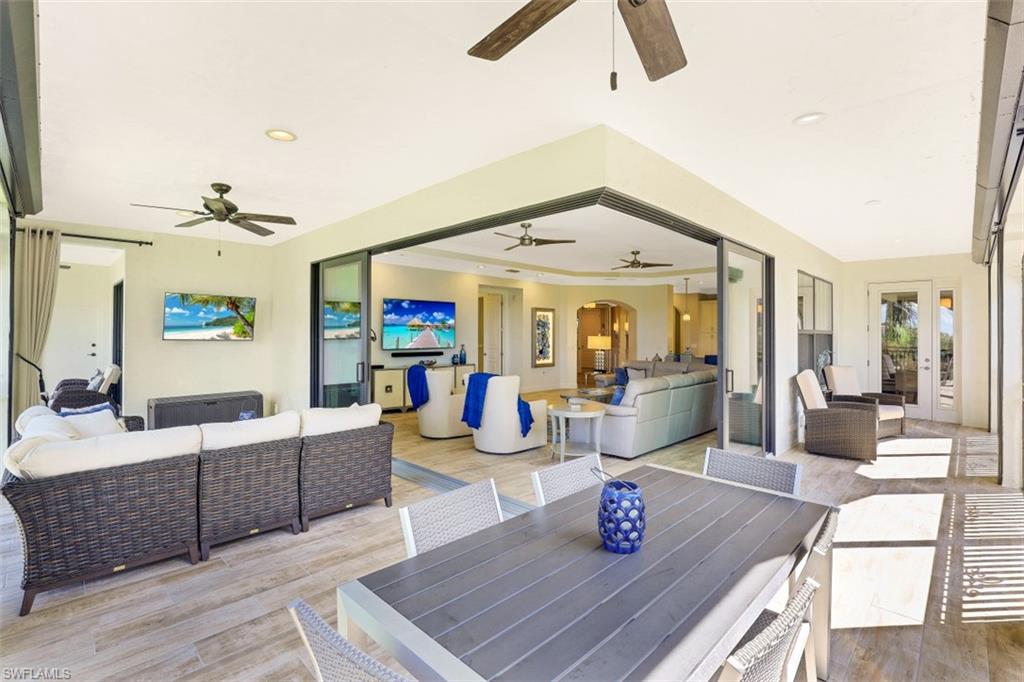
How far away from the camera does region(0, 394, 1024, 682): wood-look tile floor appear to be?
2074 millimetres

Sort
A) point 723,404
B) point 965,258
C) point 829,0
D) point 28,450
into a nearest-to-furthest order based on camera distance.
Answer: point 829,0 → point 28,450 → point 723,404 → point 965,258

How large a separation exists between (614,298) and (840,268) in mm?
5057

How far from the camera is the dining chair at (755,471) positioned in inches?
85.9

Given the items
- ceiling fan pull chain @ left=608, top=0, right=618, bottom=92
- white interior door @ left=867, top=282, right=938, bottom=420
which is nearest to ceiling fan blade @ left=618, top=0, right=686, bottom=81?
ceiling fan pull chain @ left=608, top=0, right=618, bottom=92

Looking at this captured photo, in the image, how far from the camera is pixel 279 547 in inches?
125

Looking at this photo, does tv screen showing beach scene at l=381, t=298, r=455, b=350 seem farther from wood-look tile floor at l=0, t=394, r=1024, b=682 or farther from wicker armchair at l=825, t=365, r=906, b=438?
wicker armchair at l=825, t=365, r=906, b=438

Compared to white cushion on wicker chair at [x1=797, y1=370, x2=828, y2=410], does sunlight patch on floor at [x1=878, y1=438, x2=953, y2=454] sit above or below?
below

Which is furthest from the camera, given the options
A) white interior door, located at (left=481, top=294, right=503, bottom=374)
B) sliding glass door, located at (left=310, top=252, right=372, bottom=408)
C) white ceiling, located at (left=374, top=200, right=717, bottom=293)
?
white interior door, located at (left=481, top=294, right=503, bottom=374)

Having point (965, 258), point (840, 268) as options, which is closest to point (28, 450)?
point (840, 268)

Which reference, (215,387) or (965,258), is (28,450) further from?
(965,258)

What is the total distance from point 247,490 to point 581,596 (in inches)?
104

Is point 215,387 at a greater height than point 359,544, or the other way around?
point 215,387

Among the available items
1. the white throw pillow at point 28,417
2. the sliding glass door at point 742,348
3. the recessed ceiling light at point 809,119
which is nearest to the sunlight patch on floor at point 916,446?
the sliding glass door at point 742,348

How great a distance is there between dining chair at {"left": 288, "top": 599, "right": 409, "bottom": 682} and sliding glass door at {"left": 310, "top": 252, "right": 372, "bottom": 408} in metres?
4.39
